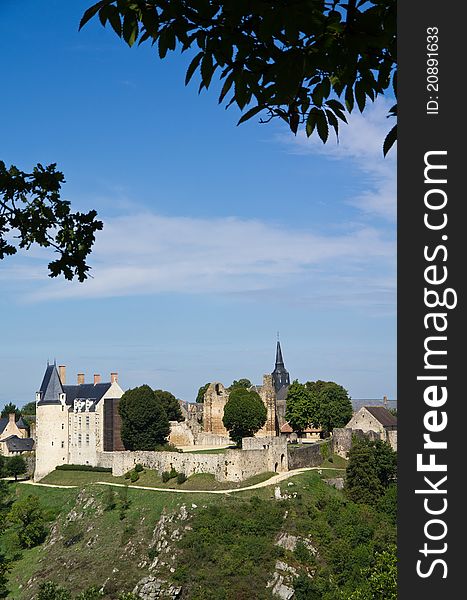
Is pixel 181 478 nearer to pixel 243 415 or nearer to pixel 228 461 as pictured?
pixel 228 461

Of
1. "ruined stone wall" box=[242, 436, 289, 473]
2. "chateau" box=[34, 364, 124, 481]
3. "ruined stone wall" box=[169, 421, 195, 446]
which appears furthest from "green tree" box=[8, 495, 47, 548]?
"ruined stone wall" box=[169, 421, 195, 446]

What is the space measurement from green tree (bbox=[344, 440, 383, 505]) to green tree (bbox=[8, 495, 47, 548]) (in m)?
17.8

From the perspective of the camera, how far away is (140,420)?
5297 centimetres

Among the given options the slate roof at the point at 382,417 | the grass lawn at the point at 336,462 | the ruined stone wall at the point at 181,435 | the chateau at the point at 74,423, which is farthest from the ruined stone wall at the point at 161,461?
the slate roof at the point at 382,417

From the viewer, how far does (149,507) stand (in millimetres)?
43344

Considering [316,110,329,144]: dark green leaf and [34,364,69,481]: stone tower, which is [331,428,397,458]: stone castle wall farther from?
[316,110,329,144]: dark green leaf

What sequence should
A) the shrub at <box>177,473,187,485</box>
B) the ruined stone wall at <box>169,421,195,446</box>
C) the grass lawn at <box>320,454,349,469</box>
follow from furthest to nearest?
the ruined stone wall at <box>169,421,195,446</box> < the grass lawn at <box>320,454,349,469</box> < the shrub at <box>177,473,187,485</box>

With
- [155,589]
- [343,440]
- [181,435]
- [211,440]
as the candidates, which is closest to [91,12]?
[155,589]

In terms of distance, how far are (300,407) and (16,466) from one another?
22.2m

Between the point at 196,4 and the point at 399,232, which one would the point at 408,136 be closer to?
the point at 399,232

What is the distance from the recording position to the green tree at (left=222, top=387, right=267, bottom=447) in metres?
54.0

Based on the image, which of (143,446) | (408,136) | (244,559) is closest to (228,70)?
(408,136)

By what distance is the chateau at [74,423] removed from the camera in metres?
53.0

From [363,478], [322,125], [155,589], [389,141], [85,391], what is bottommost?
[155,589]
